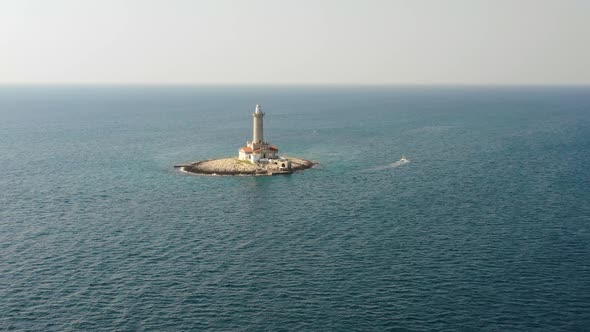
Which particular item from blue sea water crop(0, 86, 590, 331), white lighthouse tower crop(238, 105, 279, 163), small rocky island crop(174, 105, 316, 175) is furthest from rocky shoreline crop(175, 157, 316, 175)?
blue sea water crop(0, 86, 590, 331)

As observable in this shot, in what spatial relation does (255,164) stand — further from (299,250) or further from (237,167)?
(299,250)

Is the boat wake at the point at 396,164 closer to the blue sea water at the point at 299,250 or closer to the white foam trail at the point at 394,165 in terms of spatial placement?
the white foam trail at the point at 394,165

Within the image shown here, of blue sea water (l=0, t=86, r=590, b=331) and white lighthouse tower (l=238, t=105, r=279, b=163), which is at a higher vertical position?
white lighthouse tower (l=238, t=105, r=279, b=163)

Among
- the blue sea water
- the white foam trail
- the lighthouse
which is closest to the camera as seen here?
the blue sea water

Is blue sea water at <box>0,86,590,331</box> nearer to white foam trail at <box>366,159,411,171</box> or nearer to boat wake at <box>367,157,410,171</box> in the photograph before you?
white foam trail at <box>366,159,411,171</box>

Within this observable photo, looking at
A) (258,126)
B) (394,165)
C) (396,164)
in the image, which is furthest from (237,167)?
(396,164)

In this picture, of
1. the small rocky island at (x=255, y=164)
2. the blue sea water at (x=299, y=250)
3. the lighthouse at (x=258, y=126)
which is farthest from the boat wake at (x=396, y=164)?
the lighthouse at (x=258, y=126)

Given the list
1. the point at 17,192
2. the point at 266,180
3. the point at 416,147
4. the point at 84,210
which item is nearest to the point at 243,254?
the point at 84,210

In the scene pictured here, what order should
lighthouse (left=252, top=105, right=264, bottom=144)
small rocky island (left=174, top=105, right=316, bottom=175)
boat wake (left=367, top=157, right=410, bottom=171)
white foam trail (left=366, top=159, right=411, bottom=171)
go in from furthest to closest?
lighthouse (left=252, top=105, right=264, bottom=144), boat wake (left=367, top=157, right=410, bottom=171), white foam trail (left=366, top=159, right=411, bottom=171), small rocky island (left=174, top=105, right=316, bottom=175)
